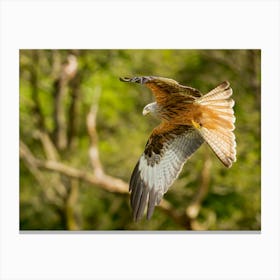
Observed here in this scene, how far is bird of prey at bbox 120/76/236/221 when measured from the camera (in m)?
4.44

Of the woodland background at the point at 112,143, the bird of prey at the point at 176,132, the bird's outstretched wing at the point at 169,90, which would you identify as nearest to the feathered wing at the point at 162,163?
the bird of prey at the point at 176,132

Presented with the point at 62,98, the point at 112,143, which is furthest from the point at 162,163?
the point at 112,143

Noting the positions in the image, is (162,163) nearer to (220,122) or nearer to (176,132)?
(176,132)

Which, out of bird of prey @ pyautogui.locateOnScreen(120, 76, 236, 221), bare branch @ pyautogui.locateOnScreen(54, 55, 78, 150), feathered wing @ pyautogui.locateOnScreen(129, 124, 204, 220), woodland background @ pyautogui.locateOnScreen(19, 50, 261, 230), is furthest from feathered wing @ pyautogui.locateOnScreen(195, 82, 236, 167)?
bare branch @ pyautogui.locateOnScreen(54, 55, 78, 150)

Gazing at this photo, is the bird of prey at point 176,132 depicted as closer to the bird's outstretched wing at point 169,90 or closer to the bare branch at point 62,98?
the bird's outstretched wing at point 169,90

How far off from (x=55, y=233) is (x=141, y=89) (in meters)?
3.14

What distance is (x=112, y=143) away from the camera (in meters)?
9.11

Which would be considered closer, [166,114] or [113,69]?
[166,114]

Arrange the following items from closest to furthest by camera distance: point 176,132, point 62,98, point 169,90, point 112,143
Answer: point 169,90
point 176,132
point 62,98
point 112,143

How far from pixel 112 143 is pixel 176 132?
4185 millimetres
